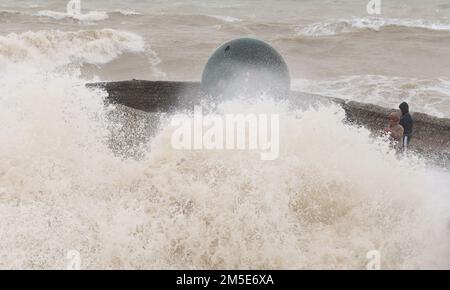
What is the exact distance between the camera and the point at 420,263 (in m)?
4.84

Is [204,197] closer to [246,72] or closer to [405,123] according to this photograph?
[246,72]

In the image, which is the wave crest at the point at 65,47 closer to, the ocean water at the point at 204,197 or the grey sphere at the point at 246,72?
the ocean water at the point at 204,197

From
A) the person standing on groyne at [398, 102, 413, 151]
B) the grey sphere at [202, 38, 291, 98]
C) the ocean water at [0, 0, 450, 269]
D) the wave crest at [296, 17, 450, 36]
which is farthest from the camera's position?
the wave crest at [296, 17, 450, 36]

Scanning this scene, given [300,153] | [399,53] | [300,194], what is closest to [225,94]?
[300,153]

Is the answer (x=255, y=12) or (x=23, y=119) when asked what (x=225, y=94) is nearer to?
(x=23, y=119)

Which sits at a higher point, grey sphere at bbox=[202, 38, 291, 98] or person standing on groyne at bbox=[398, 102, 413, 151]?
grey sphere at bbox=[202, 38, 291, 98]

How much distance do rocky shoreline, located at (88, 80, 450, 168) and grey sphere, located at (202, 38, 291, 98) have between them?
28.3 inches

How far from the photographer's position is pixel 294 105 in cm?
880

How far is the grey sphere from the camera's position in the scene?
26.2 ft

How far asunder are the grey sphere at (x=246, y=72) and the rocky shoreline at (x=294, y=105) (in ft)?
2.35

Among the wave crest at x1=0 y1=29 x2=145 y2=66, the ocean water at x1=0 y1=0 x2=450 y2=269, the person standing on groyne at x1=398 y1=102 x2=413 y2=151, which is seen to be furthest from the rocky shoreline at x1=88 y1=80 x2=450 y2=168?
the wave crest at x1=0 y1=29 x2=145 y2=66

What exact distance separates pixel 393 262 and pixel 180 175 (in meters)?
2.63

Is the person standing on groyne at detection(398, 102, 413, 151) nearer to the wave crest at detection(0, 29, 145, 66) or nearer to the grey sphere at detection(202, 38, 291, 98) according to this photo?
the grey sphere at detection(202, 38, 291, 98)

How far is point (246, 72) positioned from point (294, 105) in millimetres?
1311
